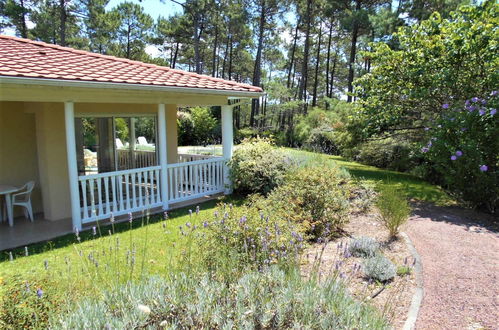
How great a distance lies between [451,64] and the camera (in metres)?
9.38

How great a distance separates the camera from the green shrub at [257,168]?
8906 millimetres

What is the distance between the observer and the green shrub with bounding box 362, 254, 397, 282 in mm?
4164

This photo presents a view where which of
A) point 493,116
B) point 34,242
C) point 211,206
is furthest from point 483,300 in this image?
point 34,242

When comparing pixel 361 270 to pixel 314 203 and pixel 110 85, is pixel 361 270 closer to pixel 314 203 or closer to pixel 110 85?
pixel 314 203

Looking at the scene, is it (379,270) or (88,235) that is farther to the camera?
(88,235)

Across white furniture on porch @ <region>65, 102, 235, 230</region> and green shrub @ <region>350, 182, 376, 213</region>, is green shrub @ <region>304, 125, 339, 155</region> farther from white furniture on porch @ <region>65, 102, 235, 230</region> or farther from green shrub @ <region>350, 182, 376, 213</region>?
green shrub @ <region>350, 182, 376, 213</region>

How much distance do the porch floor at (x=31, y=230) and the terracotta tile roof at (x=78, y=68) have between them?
2.82m

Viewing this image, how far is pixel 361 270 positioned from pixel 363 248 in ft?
1.88

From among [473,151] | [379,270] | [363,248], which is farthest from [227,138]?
[379,270]

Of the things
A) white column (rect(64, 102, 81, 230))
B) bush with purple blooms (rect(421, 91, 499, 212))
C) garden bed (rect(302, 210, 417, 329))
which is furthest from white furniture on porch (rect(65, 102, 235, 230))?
bush with purple blooms (rect(421, 91, 499, 212))

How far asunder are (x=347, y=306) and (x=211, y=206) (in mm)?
5878

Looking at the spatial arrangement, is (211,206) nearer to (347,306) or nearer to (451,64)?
(347,306)

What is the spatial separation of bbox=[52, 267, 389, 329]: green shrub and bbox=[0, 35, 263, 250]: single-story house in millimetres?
2456

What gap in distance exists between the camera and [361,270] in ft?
14.5
